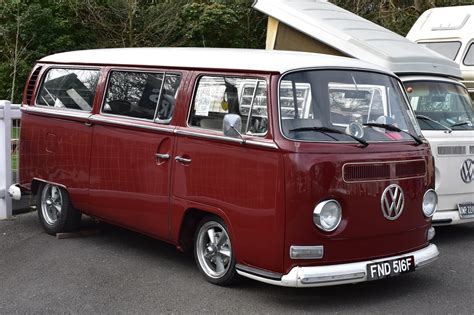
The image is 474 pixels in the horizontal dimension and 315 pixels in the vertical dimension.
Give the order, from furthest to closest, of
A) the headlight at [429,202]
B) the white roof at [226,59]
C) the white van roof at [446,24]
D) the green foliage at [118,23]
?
the green foliage at [118,23] → the white van roof at [446,24] → the headlight at [429,202] → the white roof at [226,59]

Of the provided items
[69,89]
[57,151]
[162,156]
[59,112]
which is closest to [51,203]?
[57,151]

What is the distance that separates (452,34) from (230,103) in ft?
30.1

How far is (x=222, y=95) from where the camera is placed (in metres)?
6.03

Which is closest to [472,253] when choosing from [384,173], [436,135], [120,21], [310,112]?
[436,135]

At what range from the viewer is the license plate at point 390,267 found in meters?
5.52

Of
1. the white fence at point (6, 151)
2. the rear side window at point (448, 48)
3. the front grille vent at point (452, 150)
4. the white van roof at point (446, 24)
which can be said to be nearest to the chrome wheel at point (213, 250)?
the front grille vent at point (452, 150)

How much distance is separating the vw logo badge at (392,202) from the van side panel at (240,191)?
944mm

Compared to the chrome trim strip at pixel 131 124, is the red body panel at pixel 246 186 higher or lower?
lower

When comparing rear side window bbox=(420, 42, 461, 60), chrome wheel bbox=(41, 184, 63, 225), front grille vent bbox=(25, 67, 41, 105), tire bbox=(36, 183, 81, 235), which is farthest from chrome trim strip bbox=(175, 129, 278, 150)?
rear side window bbox=(420, 42, 461, 60)

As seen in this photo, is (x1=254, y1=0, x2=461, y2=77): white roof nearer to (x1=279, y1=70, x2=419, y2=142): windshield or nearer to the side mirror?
(x1=279, y1=70, x2=419, y2=142): windshield

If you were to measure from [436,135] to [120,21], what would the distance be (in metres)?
15.8

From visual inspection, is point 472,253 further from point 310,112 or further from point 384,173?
point 310,112

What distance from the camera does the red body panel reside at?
17.5 ft

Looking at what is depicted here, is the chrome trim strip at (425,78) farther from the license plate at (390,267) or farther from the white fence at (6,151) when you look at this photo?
the white fence at (6,151)
